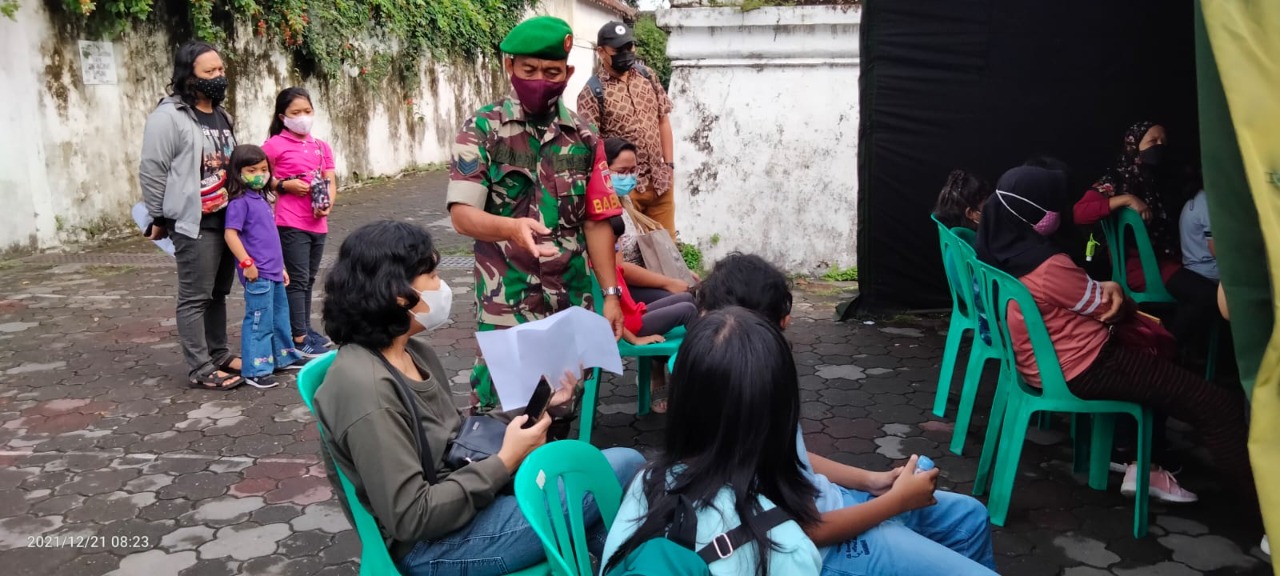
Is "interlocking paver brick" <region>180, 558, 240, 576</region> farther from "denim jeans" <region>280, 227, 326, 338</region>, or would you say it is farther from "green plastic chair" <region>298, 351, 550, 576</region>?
"denim jeans" <region>280, 227, 326, 338</region>

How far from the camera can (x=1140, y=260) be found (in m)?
4.62

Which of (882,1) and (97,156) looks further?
(97,156)

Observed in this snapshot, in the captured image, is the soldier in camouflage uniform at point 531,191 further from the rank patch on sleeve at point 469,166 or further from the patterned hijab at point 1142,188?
the patterned hijab at point 1142,188

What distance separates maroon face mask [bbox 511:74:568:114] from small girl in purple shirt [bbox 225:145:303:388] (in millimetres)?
2338

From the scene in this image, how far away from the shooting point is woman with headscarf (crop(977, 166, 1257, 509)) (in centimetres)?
318

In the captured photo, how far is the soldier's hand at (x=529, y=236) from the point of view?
2789 millimetres

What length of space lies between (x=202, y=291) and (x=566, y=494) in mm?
3450

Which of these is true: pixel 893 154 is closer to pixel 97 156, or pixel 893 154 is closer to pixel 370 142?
pixel 97 156

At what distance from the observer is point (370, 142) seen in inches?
555

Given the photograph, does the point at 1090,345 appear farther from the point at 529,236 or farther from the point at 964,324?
the point at 529,236

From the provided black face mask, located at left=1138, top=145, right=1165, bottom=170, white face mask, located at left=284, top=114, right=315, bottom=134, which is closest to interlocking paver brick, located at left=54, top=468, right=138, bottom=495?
white face mask, located at left=284, top=114, right=315, bottom=134

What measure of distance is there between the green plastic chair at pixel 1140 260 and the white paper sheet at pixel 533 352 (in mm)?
2770

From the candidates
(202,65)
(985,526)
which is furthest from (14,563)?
(985,526)

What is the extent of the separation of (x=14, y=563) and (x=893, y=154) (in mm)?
4599
